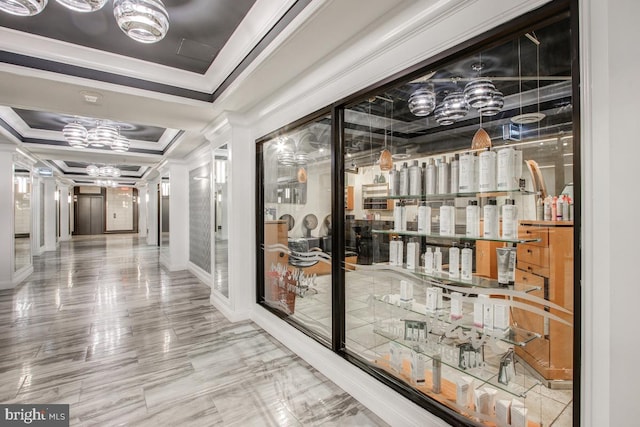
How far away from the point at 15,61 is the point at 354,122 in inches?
138

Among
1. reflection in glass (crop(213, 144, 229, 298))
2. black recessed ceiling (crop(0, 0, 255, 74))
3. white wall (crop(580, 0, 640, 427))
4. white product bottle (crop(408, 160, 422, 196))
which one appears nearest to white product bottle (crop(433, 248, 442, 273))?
white product bottle (crop(408, 160, 422, 196))

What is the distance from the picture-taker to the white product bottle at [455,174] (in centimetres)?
210

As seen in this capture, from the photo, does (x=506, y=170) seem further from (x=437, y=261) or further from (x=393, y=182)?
(x=393, y=182)

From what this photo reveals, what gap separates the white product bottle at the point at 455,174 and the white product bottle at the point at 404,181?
1.27 ft

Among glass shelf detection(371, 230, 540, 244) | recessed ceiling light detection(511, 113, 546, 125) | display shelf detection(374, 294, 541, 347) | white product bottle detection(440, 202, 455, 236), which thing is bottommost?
display shelf detection(374, 294, 541, 347)

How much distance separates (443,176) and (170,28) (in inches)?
117

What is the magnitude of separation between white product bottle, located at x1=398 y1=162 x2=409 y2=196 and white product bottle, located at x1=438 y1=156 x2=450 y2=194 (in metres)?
0.29

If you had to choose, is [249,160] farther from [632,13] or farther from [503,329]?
[632,13]

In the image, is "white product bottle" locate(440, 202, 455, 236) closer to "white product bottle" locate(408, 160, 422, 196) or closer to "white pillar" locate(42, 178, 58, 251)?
"white product bottle" locate(408, 160, 422, 196)

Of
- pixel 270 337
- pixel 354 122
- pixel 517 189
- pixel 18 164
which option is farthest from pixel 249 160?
pixel 18 164

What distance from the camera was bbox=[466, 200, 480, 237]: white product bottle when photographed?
1.96 metres

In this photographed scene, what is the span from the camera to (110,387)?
281cm

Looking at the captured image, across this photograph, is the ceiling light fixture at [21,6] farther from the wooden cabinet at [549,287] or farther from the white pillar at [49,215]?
the white pillar at [49,215]

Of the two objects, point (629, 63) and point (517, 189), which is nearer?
point (629, 63)
